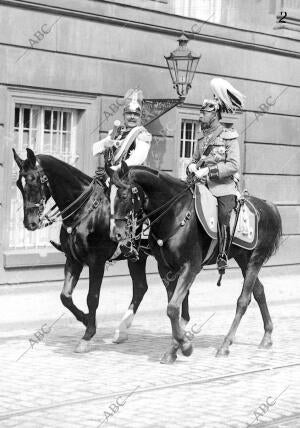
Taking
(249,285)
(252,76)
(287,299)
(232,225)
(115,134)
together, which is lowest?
(287,299)

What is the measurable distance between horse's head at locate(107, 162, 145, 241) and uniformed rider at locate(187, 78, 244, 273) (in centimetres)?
116

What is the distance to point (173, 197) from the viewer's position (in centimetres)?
902

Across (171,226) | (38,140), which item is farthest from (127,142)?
(38,140)

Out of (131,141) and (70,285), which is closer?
(70,285)

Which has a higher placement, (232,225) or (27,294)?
(232,225)

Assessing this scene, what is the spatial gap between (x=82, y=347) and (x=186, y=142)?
→ 829 cm

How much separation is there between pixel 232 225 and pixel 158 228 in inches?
44.1

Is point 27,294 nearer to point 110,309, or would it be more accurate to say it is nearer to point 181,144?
point 110,309

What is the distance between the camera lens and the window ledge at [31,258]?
45.6ft

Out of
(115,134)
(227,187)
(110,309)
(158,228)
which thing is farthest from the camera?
(110,309)

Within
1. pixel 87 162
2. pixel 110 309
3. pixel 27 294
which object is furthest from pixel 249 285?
pixel 87 162

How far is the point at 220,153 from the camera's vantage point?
954 centimetres

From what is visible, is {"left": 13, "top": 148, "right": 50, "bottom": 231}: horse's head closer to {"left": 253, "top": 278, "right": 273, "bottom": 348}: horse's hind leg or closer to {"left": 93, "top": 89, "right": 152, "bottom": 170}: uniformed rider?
{"left": 93, "top": 89, "right": 152, "bottom": 170}: uniformed rider

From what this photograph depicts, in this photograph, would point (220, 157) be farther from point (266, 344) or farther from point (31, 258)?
point (31, 258)
